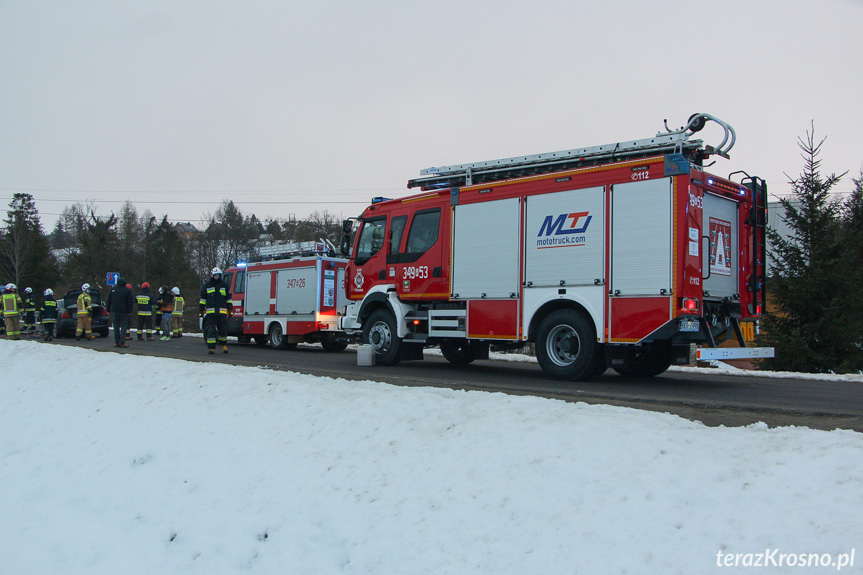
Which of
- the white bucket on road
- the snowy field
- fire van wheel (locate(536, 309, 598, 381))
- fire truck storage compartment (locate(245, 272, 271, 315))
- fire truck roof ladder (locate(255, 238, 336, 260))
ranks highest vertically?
fire truck roof ladder (locate(255, 238, 336, 260))

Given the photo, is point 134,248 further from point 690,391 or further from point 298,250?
point 690,391

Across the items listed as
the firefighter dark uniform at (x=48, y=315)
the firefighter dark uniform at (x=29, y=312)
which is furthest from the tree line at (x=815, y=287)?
the firefighter dark uniform at (x=29, y=312)

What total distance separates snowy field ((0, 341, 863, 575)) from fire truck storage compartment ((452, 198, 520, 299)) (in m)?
3.06

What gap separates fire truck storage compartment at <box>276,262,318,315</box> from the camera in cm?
1816

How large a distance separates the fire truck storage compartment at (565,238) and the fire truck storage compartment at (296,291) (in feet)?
30.9

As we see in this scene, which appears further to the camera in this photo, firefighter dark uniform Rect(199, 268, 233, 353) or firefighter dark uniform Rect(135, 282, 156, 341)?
firefighter dark uniform Rect(135, 282, 156, 341)

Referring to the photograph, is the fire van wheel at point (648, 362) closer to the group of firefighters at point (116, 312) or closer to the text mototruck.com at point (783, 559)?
the text mototruck.com at point (783, 559)

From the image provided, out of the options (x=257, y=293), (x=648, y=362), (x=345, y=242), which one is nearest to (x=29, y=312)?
(x=257, y=293)

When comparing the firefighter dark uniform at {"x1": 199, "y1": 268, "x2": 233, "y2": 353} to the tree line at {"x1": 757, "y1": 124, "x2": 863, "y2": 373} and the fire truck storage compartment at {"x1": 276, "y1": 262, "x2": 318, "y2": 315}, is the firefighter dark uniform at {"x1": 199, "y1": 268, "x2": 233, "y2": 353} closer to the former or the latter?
the fire truck storage compartment at {"x1": 276, "y1": 262, "x2": 318, "y2": 315}

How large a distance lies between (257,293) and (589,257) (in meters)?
13.0

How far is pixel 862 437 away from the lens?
4684 millimetres

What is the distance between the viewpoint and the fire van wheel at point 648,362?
10.2 metres

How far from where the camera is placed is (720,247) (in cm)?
913

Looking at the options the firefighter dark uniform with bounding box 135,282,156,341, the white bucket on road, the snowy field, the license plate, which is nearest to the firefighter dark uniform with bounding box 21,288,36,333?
the firefighter dark uniform with bounding box 135,282,156,341
